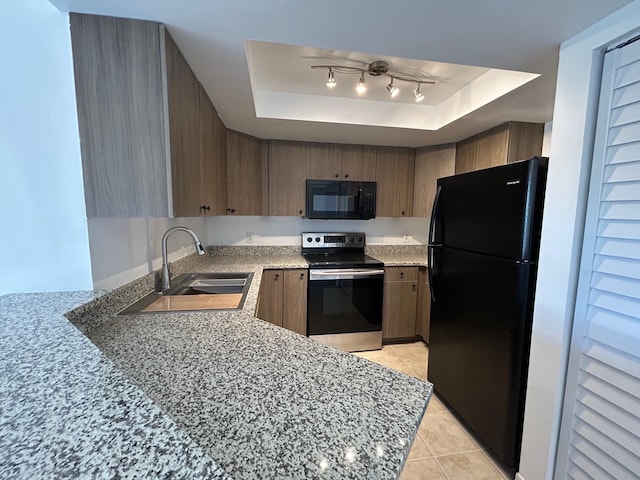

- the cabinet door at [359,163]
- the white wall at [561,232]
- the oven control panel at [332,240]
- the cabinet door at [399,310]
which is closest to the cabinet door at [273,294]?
the oven control panel at [332,240]

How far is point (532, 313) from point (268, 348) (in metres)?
1.32

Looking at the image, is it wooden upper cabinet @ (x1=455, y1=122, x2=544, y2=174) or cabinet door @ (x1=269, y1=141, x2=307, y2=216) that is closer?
wooden upper cabinet @ (x1=455, y1=122, x2=544, y2=174)

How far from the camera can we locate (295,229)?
3.03m

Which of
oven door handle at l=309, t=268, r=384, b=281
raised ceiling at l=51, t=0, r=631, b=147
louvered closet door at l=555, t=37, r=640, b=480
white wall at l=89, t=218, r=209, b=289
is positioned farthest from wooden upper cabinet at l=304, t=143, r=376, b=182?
louvered closet door at l=555, t=37, r=640, b=480

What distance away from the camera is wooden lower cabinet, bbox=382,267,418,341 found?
2.70m

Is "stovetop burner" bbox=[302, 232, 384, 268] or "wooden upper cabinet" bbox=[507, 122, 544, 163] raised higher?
"wooden upper cabinet" bbox=[507, 122, 544, 163]

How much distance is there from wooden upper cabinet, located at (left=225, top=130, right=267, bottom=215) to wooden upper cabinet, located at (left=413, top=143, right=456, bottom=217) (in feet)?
5.41

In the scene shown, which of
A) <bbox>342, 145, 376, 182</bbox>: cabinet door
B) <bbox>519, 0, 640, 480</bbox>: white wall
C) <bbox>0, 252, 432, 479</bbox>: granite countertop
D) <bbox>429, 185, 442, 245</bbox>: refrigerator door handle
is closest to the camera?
<bbox>0, 252, 432, 479</bbox>: granite countertop

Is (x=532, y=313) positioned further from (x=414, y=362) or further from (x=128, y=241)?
(x=128, y=241)

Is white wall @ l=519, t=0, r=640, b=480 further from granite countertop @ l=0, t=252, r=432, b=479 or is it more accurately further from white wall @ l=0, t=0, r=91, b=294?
white wall @ l=0, t=0, r=91, b=294

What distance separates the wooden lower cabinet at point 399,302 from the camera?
2701 millimetres

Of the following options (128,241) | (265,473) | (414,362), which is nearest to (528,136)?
(414,362)

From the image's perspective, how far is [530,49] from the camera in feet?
4.02

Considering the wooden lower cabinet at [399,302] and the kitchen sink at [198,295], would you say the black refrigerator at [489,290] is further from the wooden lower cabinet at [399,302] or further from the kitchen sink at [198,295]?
the kitchen sink at [198,295]
